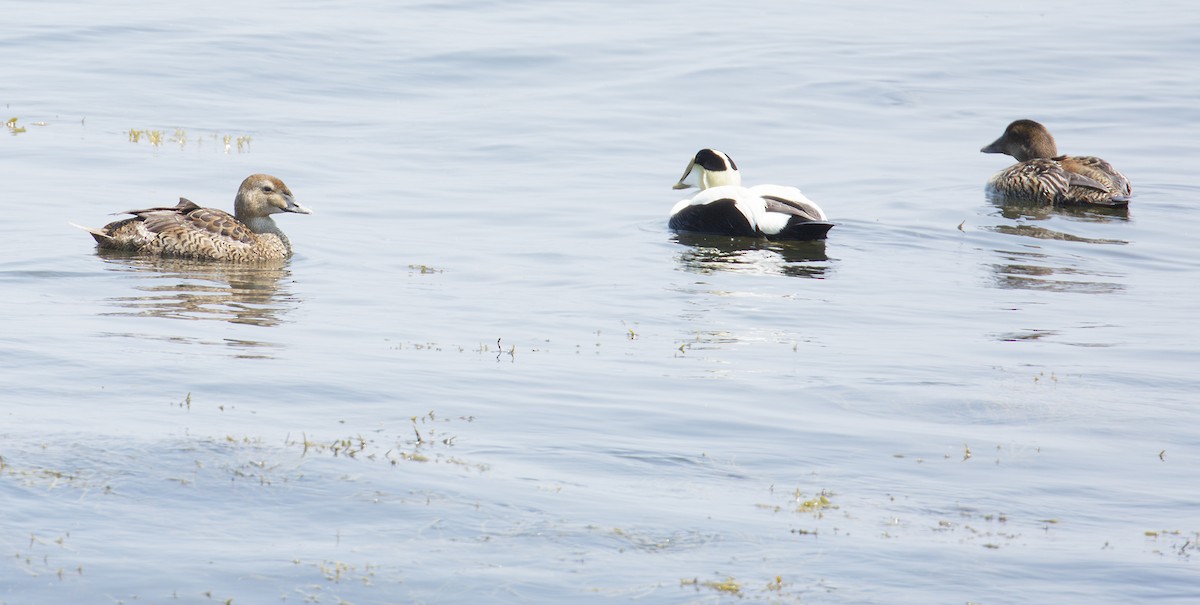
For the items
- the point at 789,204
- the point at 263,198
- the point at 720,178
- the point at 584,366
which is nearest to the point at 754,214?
the point at 789,204

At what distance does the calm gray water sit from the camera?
6047 millimetres

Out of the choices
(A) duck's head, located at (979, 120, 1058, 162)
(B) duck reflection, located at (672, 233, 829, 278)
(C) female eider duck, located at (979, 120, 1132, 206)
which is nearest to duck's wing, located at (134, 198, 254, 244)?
(B) duck reflection, located at (672, 233, 829, 278)

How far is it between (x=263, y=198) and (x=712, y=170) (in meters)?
5.01

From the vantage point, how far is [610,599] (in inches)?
223

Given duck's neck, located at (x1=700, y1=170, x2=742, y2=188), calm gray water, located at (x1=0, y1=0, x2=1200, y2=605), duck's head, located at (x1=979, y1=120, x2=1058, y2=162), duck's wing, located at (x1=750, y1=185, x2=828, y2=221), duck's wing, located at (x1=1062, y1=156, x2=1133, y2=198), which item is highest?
duck's head, located at (x1=979, y1=120, x2=1058, y2=162)

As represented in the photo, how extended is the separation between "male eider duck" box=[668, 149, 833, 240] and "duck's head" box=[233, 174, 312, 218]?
13.3ft

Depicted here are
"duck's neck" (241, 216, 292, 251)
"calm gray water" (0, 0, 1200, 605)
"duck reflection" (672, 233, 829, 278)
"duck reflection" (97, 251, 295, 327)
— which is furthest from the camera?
"duck's neck" (241, 216, 292, 251)

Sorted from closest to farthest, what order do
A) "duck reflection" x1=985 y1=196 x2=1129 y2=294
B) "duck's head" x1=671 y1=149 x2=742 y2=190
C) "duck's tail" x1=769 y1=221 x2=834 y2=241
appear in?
"duck reflection" x1=985 y1=196 x2=1129 y2=294 → "duck's tail" x1=769 y1=221 x2=834 y2=241 → "duck's head" x1=671 y1=149 x2=742 y2=190

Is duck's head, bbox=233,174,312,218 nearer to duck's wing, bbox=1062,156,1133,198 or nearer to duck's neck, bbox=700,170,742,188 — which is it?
duck's neck, bbox=700,170,742,188

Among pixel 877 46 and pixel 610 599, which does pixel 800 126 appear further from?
pixel 610 599

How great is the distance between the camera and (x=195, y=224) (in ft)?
45.0

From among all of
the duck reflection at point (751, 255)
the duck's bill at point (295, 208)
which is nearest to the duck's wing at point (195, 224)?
the duck's bill at point (295, 208)

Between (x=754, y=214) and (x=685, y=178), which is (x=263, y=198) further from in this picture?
(x=685, y=178)

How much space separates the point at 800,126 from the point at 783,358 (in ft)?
46.9
